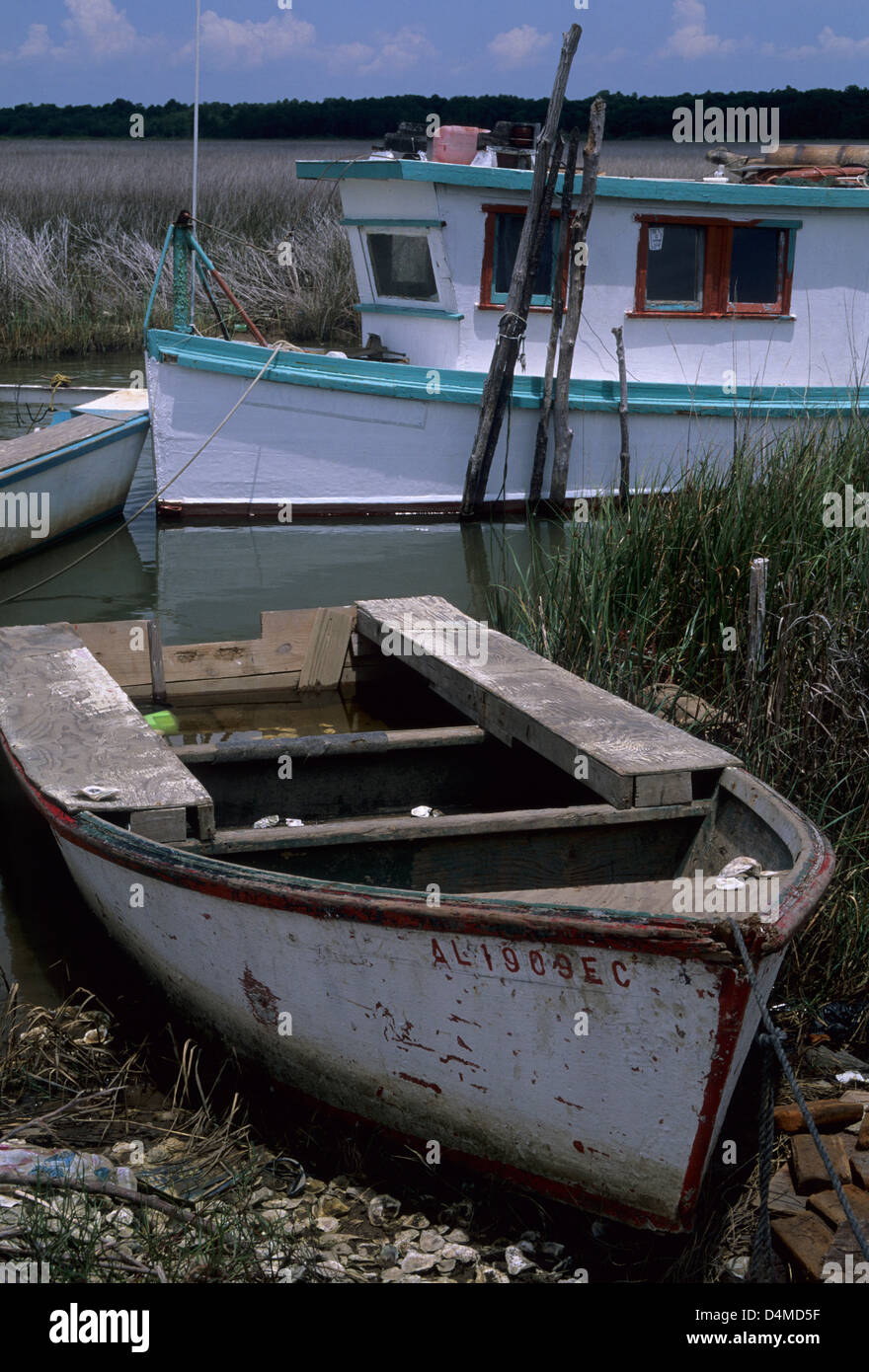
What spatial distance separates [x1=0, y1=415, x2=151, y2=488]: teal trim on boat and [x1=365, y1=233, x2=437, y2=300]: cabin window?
2.24 meters

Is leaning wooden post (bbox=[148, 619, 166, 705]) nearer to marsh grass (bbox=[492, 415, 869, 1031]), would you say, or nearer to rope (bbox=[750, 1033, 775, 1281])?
marsh grass (bbox=[492, 415, 869, 1031])

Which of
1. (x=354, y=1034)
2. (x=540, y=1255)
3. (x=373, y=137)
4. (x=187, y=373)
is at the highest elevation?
(x=373, y=137)

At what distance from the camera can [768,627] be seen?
4926 millimetres

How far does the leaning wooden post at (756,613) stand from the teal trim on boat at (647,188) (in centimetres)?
629

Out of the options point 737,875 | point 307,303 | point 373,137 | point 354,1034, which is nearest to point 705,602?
point 737,875

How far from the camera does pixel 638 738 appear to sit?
13.5 feet

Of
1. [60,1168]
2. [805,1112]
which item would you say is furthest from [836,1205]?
[60,1168]

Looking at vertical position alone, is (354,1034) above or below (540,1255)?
above

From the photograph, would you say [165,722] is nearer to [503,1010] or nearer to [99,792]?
[99,792]

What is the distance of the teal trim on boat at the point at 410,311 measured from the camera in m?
10.4

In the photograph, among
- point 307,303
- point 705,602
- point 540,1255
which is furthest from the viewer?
point 307,303

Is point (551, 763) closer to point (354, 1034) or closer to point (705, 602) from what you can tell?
point (705, 602)

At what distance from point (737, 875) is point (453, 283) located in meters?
7.87

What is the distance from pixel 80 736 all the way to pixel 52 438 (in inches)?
233
